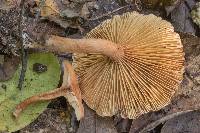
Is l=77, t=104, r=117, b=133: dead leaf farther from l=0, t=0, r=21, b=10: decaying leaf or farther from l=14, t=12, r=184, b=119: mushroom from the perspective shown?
l=0, t=0, r=21, b=10: decaying leaf

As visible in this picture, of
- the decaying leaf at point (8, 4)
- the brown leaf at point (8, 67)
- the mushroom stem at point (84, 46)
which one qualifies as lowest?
the brown leaf at point (8, 67)

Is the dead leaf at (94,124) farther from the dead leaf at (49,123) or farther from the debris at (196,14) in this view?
the debris at (196,14)

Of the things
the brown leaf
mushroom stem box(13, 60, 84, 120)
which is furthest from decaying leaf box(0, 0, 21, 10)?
mushroom stem box(13, 60, 84, 120)

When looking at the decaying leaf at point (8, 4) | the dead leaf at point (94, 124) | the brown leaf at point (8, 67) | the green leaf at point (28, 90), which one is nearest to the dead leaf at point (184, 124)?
the dead leaf at point (94, 124)

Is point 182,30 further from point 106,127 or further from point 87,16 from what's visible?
point 106,127

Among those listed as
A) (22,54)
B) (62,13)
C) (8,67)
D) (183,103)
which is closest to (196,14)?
(183,103)

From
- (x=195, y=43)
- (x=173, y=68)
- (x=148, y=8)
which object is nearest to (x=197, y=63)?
(x=195, y=43)
